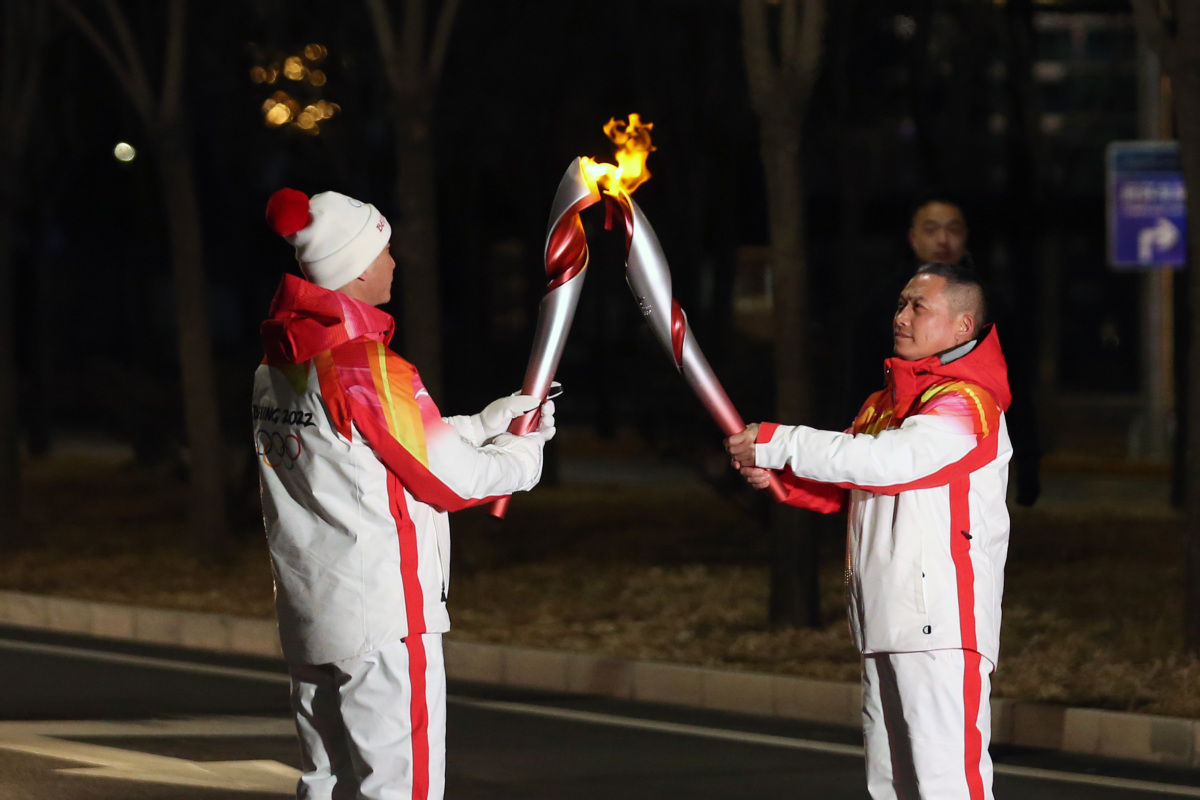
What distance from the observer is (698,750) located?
7914 mm

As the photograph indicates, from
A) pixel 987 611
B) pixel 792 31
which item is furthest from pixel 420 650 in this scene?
pixel 792 31

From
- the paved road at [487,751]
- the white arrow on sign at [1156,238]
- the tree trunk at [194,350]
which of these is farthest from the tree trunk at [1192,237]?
the white arrow on sign at [1156,238]

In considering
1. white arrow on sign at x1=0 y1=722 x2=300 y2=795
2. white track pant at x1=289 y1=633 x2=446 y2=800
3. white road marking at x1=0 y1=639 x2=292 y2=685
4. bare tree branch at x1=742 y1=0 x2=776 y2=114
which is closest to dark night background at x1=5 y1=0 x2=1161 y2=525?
bare tree branch at x1=742 y1=0 x2=776 y2=114

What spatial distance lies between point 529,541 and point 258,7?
14.8ft

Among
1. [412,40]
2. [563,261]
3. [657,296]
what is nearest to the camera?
[563,261]

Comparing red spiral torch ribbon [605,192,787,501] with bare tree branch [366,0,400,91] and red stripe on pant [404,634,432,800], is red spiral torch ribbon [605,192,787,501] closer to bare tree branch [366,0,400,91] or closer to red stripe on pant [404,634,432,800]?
red stripe on pant [404,634,432,800]

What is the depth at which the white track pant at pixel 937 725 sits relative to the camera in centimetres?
493

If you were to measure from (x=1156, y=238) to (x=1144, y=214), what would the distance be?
0.26 m

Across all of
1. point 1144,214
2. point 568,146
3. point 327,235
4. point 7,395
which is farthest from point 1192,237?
point 568,146

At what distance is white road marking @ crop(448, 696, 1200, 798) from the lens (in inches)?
288

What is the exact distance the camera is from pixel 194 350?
1395 centimetres

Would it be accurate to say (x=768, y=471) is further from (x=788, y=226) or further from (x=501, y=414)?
(x=788, y=226)

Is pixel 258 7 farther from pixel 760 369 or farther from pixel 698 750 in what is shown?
pixel 698 750

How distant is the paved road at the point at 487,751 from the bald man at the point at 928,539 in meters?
2.05
